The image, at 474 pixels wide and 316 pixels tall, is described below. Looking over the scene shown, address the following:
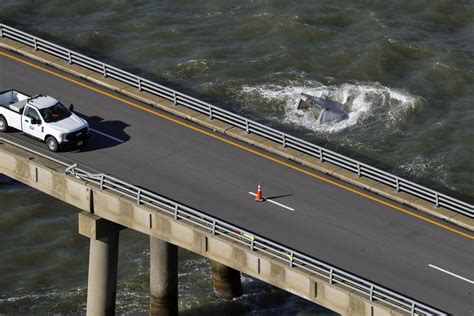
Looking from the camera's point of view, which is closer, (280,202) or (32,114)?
(280,202)

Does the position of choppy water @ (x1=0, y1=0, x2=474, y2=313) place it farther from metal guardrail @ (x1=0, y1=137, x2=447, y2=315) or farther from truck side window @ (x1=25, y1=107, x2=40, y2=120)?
metal guardrail @ (x1=0, y1=137, x2=447, y2=315)

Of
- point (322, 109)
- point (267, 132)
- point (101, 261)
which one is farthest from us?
point (322, 109)

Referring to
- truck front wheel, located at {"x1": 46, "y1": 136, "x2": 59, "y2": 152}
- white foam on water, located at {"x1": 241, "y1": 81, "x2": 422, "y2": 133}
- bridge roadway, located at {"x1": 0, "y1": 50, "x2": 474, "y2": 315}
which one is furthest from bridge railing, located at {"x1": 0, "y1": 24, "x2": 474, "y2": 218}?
white foam on water, located at {"x1": 241, "y1": 81, "x2": 422, "y2": 133}

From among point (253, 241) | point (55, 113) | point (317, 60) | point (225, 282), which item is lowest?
point (225, 282)

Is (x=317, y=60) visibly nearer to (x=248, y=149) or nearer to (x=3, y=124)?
(x=248, y=149)

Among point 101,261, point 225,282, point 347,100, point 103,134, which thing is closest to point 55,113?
point 103,134

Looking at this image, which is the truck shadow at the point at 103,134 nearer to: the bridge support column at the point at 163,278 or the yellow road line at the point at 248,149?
the yellow road line at the point at 248,149
